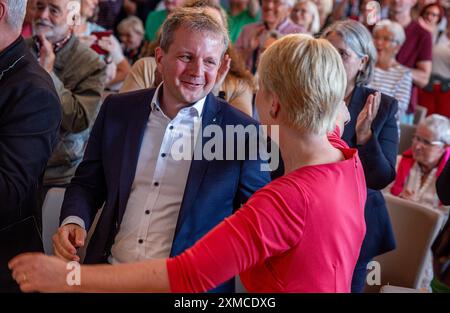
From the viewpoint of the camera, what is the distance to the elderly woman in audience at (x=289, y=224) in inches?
52.5

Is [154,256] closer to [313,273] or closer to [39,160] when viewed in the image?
[39,160]

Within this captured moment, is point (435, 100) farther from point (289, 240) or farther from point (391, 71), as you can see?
point (289, 240)

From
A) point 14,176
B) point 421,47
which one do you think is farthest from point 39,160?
point 421,47

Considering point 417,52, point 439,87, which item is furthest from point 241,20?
point 439,87

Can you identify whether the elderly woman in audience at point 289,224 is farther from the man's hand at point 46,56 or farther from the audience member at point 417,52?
the audience member at point 417,52

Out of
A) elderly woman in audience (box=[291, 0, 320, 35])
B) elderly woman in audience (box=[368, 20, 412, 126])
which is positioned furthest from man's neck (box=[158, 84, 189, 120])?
elderly woman in audience (box=[291, 0, 320, 35])

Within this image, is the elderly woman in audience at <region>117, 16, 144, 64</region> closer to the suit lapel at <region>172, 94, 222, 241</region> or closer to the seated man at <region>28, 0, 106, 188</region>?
the seated man at <region>28, 0, 106, 188</region>

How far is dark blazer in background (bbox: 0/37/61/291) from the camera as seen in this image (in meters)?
1.74

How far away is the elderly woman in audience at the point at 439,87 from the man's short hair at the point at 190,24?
429cm

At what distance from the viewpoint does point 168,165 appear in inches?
76.9

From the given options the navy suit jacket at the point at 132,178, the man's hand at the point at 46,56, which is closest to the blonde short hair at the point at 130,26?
the man's hand at the point at 46,56

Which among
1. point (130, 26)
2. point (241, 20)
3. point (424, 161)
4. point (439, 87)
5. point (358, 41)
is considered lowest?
point (439, 87)

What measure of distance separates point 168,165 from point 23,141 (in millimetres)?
402

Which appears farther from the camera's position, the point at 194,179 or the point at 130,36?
the point at 130,36
